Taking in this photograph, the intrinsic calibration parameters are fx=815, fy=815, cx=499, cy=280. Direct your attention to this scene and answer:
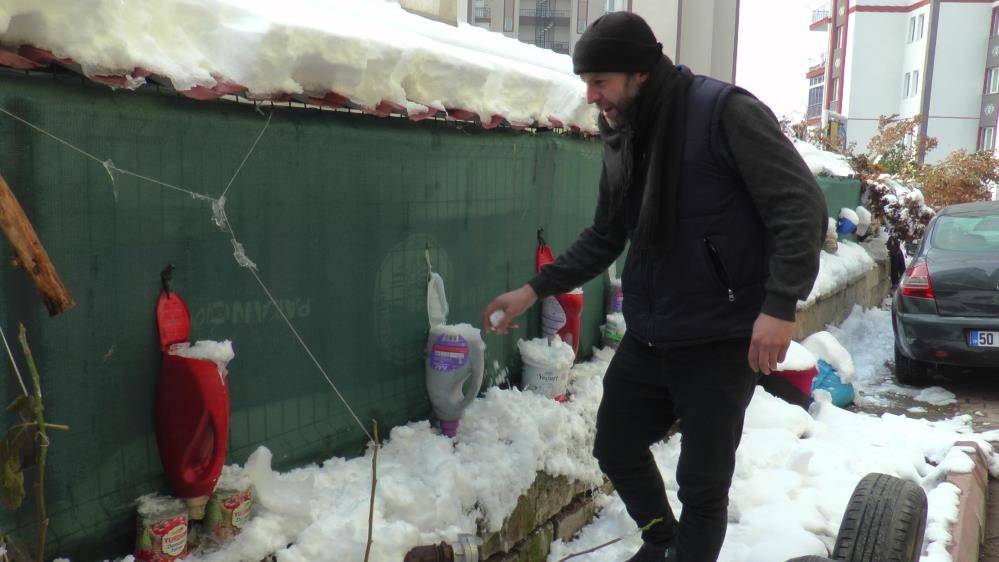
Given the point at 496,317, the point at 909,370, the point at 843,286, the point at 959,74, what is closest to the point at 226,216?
the point at 496,317

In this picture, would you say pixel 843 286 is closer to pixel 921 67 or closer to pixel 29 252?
pixel 29 252

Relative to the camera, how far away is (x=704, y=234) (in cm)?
257

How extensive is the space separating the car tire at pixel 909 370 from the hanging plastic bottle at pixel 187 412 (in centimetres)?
689

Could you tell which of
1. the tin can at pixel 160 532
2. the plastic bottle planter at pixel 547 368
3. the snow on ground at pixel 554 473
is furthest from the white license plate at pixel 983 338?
the tin can at pixel 160 532

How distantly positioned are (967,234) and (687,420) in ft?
20.1

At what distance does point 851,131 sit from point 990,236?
1793 inches

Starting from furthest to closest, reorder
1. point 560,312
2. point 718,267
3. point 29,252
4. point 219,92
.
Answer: point 560,312 → point 718,267 → point 219,92 → point 29,252

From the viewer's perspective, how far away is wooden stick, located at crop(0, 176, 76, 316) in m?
1.61

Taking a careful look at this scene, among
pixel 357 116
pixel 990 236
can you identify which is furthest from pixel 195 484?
pixel 990 236

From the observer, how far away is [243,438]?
2.74 meters

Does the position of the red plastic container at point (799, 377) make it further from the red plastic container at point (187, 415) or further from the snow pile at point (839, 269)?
the red plastic container at point (187, 415)

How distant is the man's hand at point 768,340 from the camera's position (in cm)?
236

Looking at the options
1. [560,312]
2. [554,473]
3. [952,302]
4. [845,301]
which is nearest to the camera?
[554,473]

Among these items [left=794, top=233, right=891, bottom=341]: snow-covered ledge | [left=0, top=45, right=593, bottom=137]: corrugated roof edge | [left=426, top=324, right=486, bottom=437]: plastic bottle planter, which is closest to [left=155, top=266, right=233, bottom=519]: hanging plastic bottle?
[left=0, top=45, right=593, bottom=137]: corrugated roof edge
